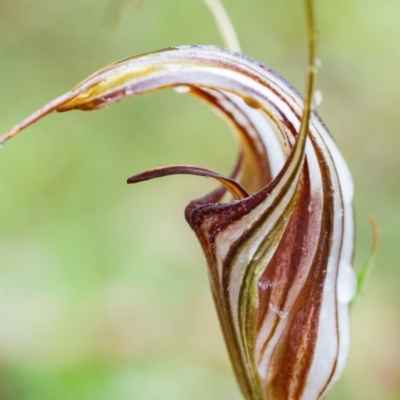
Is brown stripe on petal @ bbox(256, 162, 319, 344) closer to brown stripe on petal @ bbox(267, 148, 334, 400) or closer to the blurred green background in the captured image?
brown stripe on petal @ bbox(267, 148, 334, 400)

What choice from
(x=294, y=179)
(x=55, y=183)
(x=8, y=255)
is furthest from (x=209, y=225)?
(x=55, y=183)

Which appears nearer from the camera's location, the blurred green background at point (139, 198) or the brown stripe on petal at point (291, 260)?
the brown stripe on petal at point (291, 260)

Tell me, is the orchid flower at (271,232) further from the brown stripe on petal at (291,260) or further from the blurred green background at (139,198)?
the blurred green background at (139,198)

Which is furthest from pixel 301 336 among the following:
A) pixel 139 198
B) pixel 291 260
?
pixel 139 198

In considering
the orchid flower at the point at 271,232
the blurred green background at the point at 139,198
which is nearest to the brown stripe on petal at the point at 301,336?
the orchid flower at the point at 271,232

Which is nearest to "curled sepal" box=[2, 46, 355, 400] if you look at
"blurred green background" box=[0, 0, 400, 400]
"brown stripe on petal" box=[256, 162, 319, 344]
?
"brown stripe on petal" box=[256, 162, 319, 344]
